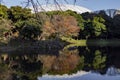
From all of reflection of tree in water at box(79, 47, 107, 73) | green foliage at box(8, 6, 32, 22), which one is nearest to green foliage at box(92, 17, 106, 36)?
green foliage at box(8, 6, 32, 22)

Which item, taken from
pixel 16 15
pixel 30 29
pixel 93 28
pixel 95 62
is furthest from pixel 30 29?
pixel 93 28

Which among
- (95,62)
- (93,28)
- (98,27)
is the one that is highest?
(98,27)

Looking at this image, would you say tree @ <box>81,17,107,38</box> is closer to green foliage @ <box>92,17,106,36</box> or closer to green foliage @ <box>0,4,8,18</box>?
green foliage @ <box>92,17,106,36</box>

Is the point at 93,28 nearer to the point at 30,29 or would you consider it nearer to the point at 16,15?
the point at 16,15

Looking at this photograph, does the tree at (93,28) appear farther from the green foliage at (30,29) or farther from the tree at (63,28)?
the green foliage at (30,29)

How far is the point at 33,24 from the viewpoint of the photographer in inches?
1590

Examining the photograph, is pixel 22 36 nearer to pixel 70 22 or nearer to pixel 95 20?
pixel 70 22

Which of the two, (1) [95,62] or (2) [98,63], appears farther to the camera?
(1) [95,62]

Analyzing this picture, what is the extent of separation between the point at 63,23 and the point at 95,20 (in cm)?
1246

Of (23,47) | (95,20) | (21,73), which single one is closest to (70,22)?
(95,20)

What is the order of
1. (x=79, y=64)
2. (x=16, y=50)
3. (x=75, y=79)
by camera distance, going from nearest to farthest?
(x=75, y=79), (x=79, y=64), (x=16, y=50)

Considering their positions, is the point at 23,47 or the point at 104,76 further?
the point at 23,47

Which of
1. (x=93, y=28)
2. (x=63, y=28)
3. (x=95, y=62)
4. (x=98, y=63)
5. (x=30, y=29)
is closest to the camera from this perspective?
(x=98, y=63)

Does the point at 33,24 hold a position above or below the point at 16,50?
above
